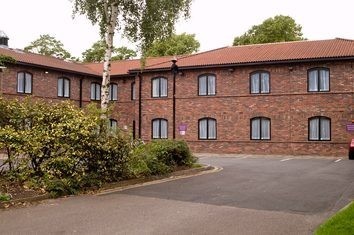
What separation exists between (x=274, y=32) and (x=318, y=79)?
2287 centimetres

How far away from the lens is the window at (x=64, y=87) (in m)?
33.6

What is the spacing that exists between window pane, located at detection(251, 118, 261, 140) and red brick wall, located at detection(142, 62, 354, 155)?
321 millimetres

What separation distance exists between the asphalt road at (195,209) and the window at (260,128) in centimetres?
1515

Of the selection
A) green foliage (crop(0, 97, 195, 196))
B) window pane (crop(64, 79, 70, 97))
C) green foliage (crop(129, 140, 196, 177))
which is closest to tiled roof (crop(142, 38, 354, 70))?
window pane (crop(64, 79, 70, 97))

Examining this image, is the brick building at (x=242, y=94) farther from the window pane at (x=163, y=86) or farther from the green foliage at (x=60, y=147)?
the green foliage at (x=60, y=147)

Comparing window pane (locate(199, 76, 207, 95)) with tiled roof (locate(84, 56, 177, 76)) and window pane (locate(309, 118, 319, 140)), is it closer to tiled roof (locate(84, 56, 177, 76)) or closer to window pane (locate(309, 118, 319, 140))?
tiled roof (locate(84, 56, 177, 76))

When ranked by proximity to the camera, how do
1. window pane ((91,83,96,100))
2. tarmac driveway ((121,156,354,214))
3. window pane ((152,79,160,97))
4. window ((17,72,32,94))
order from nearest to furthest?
1. tarmac driveway ((121,156,354,214))
2. window ((17,72,32,94))
3. window pane ((152,79,160,97))
4. window pane ((91,83,96,100))

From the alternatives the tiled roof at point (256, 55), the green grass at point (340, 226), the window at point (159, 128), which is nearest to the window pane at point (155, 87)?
the tiled roof at point (256, 55)

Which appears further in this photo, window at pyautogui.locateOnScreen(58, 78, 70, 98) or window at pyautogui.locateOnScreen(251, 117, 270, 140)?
window at pyautogui.locateOnScreen(58, 78, 70, 98)

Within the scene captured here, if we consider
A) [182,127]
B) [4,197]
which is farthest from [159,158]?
[182,127]

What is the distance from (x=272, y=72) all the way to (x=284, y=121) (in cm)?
314

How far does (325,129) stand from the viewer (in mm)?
28219

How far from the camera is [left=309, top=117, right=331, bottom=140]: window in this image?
2816cm

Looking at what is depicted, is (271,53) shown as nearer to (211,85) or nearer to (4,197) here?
(211,85)
